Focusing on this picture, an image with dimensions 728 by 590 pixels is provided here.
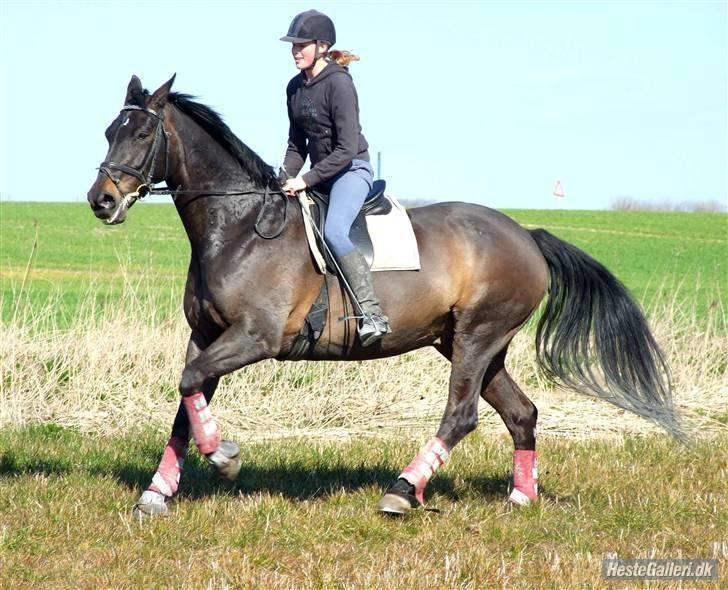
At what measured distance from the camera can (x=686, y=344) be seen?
1232 centimetres

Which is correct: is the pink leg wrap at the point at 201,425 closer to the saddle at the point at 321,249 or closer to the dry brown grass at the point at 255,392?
the saddle at the point at 321,249

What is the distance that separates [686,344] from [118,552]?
859cm

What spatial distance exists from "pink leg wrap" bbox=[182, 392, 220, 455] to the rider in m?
1.11

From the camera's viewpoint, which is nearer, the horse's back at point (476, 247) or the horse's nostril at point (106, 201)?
the horse's nostril at point (106, 201)

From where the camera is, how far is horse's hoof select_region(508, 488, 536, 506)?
7023 millimetres

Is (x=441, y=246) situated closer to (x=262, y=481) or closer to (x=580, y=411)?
(x=262, y=481)

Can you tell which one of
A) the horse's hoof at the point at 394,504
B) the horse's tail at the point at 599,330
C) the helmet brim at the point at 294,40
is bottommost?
the horse's hoof at the point at 394,504

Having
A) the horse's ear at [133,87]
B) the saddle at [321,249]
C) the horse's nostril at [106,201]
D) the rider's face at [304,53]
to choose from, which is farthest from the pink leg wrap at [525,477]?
the horse's ear at [133,87]

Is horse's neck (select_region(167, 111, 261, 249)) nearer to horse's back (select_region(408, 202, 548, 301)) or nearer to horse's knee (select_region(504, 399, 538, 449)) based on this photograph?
horse's back (select_region(408, 202, 548, 301))

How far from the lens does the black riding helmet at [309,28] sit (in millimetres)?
6406

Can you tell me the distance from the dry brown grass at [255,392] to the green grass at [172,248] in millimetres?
1271

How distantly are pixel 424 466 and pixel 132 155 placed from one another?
8.96 ft

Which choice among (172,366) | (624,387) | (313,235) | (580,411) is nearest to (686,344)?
(580,411)

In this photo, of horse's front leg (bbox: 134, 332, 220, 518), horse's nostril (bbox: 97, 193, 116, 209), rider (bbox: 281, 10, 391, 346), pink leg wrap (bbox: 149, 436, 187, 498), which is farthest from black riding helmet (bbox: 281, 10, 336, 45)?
pink leg wrap (bbox: 149, 436, 187, 498)
